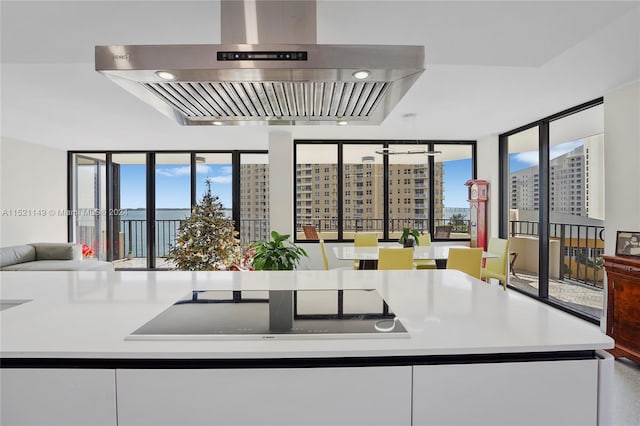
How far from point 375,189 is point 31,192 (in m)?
5.80

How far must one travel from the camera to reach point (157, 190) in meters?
6.67

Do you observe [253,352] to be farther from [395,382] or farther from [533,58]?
[533,58]

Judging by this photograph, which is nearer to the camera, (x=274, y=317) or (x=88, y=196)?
(x=274, y=317)

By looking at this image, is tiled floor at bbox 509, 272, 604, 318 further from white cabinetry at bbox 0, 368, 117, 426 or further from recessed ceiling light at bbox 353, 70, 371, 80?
white cabinetry at bbox 0, 368, 117, 426

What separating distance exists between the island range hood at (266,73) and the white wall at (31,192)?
17.3ft

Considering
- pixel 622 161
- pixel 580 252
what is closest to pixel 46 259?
pixel 622 161

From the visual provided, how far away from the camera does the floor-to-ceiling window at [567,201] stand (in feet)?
14.4

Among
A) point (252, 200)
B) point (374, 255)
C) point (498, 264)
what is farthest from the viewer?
point (252, 200)

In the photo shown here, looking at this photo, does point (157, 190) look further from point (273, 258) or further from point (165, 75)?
A: point (165, 75)

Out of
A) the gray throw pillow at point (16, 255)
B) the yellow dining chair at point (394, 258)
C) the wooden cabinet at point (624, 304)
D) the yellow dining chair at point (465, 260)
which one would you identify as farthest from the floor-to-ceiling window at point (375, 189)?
the gray throw pillow at point (16, 255)

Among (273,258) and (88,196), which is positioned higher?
(88,196)

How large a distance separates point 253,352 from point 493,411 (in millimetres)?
669

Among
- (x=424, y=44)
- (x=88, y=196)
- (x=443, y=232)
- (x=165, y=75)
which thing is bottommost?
(x=443, y=232)

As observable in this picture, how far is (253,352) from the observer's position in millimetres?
899
